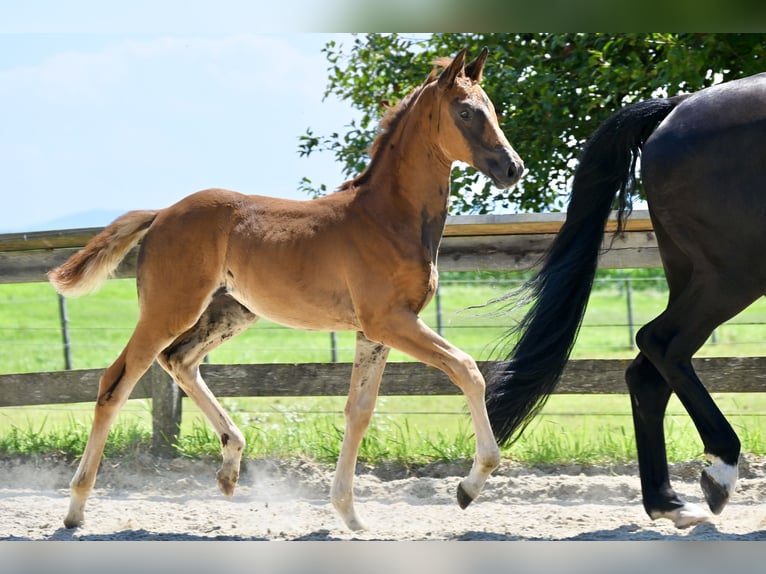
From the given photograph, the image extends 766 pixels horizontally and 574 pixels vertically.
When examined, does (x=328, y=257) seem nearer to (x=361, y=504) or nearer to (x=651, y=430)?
(x=361, y=504)

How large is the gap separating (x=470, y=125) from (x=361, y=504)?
2.10 metres

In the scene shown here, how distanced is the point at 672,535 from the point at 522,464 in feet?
5.33

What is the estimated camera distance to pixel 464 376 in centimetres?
372

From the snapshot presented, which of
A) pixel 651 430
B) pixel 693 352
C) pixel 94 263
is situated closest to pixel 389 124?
pixel 94 263

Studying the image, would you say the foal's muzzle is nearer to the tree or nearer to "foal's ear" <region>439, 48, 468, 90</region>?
"foal's ear" <region>439, 48, 468, 90</region>

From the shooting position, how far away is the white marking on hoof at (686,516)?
12.4ft

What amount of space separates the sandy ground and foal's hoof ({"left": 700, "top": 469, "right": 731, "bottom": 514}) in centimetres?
11

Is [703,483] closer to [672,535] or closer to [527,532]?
[672,535]

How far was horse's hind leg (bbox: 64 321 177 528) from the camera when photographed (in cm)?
418

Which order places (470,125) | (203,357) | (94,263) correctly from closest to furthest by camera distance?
(470,125) → (94,263) → (203,357)

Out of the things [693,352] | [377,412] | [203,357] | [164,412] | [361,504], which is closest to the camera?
[693,352]

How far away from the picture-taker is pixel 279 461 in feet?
18.0

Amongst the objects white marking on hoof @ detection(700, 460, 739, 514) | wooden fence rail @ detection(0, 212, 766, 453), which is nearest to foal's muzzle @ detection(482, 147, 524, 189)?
white marking on hoof @ detection(700, 460, 739, 514)

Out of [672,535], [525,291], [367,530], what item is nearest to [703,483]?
[672,535]
